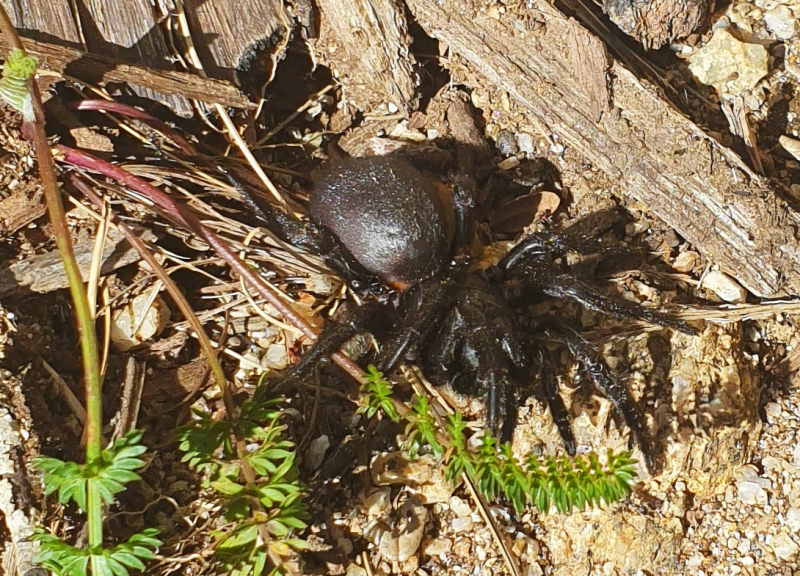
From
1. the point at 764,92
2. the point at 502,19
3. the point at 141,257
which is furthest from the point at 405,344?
the point at 764,92

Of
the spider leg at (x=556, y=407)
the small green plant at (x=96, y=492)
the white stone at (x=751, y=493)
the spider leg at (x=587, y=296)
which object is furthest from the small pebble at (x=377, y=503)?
the white stone at (x=751, y=493)

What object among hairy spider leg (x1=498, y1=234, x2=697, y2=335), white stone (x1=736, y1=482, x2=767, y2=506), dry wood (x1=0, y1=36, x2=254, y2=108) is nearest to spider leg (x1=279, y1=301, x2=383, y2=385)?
hairy spider leg (x1=498, y1=234, x2=697, y2=335)

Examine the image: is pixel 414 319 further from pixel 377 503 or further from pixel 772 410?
pixel 772 410

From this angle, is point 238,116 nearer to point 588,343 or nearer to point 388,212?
point 388,212

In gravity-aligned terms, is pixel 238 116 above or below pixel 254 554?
above

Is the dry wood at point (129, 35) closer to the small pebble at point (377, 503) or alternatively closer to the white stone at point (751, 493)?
the small pebble at point (377, 503)

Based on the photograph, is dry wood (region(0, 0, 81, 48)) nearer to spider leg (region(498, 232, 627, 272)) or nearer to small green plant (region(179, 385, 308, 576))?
small green plant (region(179, 385, 308, 576))

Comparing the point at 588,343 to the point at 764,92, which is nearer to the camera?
the point at 588,343
